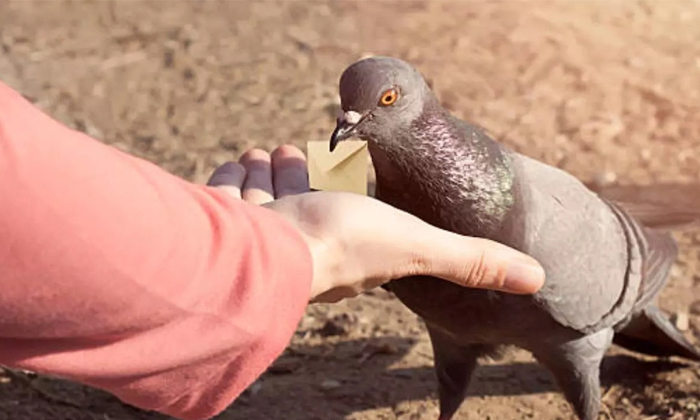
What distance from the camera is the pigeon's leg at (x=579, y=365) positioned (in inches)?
148

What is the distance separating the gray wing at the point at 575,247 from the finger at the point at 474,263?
0.70 metres

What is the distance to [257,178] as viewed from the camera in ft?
11.6

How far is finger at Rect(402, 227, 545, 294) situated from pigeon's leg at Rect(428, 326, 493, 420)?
1.30 m

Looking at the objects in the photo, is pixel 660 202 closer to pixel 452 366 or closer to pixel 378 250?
pixel 452 366

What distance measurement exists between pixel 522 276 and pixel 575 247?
41.7 inches

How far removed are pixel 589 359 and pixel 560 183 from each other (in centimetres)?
59

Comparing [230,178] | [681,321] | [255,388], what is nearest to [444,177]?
[230,178]

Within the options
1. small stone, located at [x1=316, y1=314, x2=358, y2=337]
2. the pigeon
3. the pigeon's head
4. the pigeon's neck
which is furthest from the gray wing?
small stone, located at [x1=316, y1=314, x2=358, y2=337]

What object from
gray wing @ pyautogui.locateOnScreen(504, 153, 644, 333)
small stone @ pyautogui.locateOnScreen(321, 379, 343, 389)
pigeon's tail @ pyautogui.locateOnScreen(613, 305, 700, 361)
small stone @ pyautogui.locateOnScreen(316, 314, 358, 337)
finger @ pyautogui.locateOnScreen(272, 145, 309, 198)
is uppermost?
finger @ pyautogui.locateOnScreen(272, 145, 309, 198)

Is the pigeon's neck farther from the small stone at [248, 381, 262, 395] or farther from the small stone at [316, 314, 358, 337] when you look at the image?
the small stone at [316, 314, 358, 337]

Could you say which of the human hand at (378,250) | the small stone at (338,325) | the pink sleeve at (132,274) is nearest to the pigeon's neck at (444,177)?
the human hand at (378,250)

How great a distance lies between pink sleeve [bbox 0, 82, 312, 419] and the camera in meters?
1.73

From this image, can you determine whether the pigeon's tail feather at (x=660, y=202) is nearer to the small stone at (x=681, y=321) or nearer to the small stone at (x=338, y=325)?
the small stone at (x=681, y=321)

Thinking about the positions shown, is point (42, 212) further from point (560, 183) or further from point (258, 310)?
point (560, 183)
